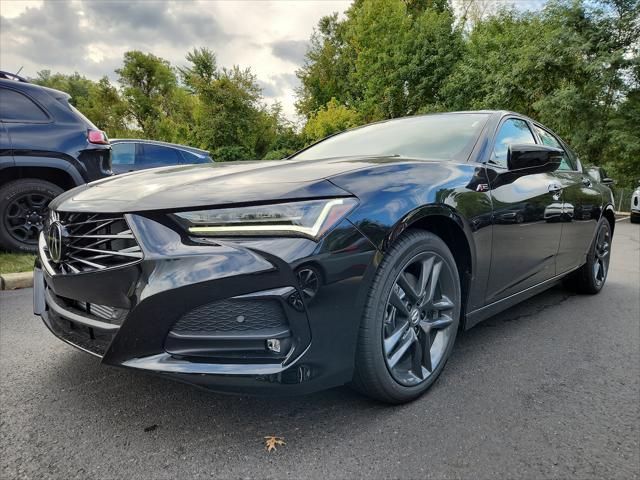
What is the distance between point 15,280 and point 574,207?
182 inches

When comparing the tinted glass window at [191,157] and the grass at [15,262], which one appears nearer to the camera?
the grass at [15,262]

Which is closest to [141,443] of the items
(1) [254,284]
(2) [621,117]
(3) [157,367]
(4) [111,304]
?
(3) [157,367]

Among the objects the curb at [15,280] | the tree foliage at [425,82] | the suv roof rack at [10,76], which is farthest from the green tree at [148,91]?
the curb at [15,280]

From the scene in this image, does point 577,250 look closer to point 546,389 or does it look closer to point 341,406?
point 546,389

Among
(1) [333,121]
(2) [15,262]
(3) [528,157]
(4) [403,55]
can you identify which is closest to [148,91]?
(1) [333,121]

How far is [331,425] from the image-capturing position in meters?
1.72

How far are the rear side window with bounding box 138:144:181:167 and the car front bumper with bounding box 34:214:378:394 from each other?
6227 millimetres

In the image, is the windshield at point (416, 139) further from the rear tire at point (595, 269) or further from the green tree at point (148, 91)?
the green tree at point (148, 91)

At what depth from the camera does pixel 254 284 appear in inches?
55.6

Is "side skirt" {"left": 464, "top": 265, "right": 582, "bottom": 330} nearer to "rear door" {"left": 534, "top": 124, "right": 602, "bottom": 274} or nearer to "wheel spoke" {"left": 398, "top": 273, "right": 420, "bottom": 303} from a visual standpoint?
"rear door" {"left": 534, "top": 124, "right": 602, "bottom": 274}

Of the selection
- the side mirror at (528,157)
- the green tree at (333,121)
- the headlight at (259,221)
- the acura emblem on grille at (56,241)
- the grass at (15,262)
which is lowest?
the grass at (15,262)

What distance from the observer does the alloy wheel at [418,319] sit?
180cm

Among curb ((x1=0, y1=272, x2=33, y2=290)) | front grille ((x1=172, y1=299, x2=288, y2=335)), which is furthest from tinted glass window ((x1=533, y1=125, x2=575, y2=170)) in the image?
curb ((x1=0, y1=272, x2=33, y2=290))

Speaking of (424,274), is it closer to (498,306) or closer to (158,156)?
(498,306)
